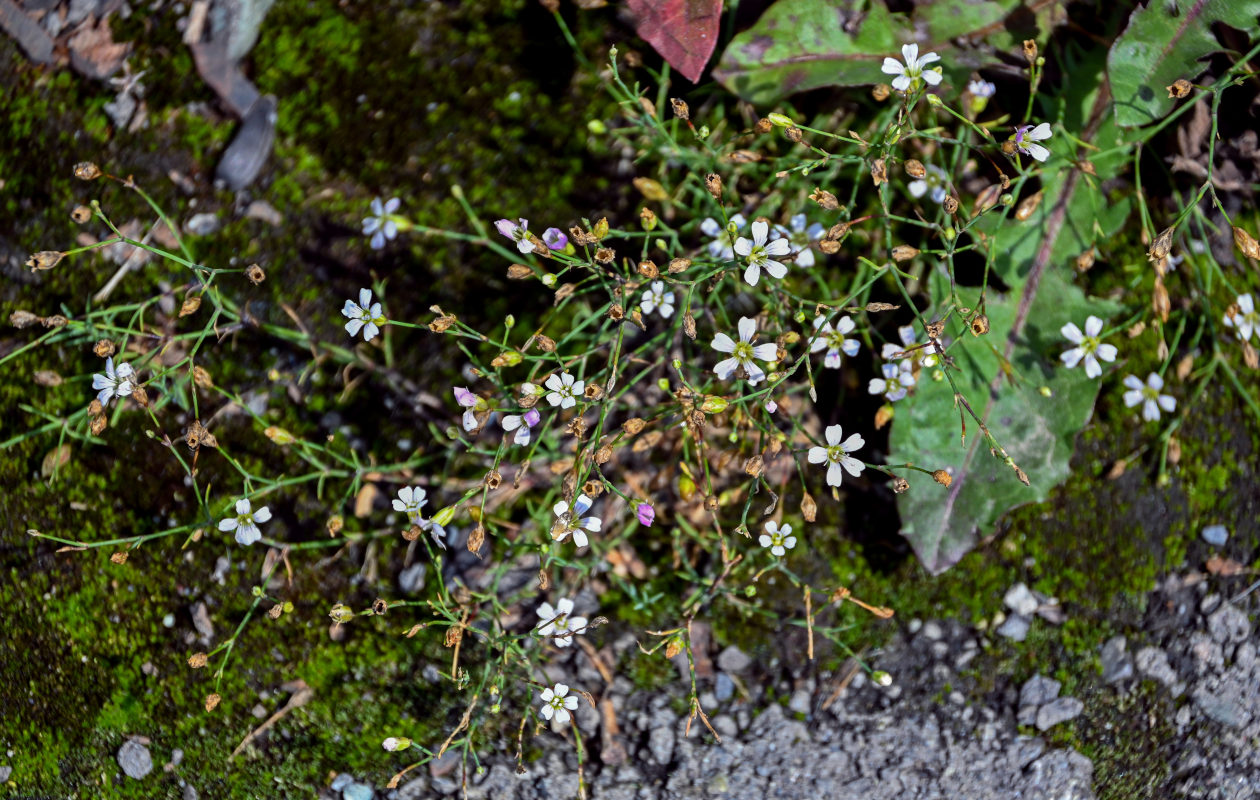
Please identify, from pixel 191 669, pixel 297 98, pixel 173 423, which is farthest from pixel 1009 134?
pixel 191 669

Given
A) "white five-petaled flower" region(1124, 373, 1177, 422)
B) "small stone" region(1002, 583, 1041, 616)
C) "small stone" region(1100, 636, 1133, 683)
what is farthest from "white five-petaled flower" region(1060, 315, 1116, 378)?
"small stone" region(1100, 636, 1133, 683)

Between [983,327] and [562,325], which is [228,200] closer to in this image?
[562,325]

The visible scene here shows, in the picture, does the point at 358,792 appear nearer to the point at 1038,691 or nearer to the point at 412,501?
the point at 412,501

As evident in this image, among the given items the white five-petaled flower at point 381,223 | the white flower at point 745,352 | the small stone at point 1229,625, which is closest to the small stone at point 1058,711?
the small stone at point 1229,625

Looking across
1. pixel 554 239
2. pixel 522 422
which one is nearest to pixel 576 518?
pixel 522 422

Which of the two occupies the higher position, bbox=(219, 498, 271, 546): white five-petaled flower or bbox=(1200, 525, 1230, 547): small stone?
bbox=(219, 498, 271, 546): white five-petaled flower

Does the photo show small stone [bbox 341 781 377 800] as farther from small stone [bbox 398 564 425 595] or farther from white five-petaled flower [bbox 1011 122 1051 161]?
white five-petaled flower [bbox 1011 122 1051 161]
